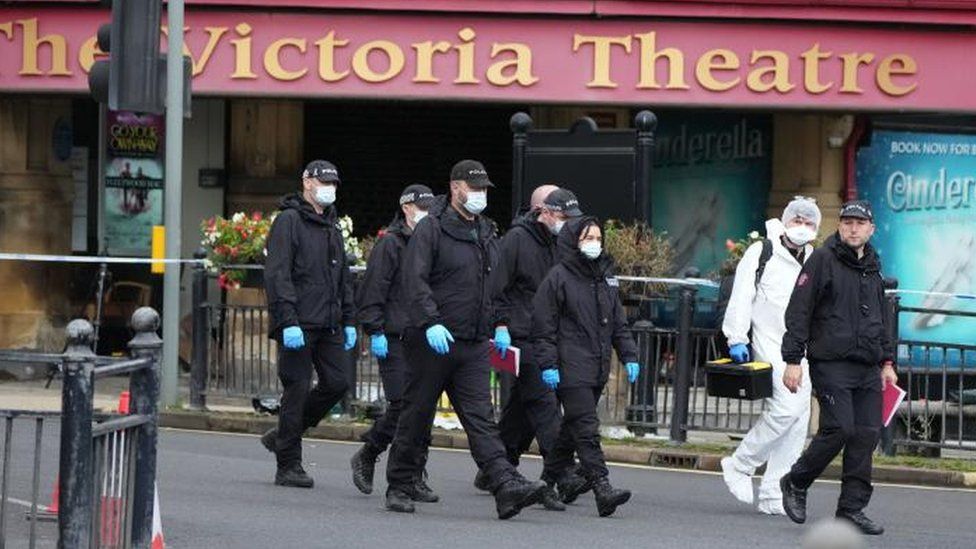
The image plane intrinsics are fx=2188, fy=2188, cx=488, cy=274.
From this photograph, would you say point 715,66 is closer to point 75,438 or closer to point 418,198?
point 418,198

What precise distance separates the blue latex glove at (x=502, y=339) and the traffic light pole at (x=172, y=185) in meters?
5.15

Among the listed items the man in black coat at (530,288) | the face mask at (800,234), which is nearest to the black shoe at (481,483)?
the man in black coat at (530,288)

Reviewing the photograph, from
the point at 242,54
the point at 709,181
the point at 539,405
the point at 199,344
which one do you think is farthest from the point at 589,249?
the point at 709,181

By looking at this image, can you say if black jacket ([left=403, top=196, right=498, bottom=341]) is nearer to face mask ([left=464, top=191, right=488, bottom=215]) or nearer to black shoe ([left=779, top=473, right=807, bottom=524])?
face mask ([left=464, top=191, right=488, bottom=215])

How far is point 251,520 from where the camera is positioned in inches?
448

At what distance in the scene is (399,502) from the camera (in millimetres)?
11891

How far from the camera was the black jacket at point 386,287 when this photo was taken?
12.8 meters

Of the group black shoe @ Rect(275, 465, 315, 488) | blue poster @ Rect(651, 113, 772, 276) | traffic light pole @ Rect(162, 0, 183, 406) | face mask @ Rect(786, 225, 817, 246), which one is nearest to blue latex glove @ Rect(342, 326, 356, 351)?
black shoe @ Rect(275, 465, 315, 488)

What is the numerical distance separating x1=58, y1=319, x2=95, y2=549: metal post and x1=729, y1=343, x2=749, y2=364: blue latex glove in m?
5.59

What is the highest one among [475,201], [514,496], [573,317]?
[475,201]

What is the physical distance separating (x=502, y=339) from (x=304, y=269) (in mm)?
1335

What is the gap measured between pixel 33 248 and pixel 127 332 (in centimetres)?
130

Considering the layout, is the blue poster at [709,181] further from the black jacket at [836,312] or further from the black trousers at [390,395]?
the black jacket at [836,312]

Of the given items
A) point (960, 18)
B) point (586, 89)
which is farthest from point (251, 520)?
point (960, 18)
